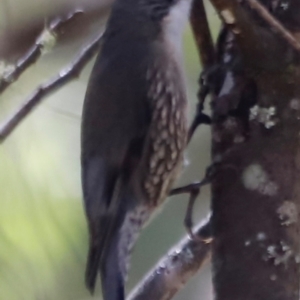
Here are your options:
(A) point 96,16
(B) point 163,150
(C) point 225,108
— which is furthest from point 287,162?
(A) point 96,16

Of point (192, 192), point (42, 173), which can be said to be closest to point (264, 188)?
point (192, 192)

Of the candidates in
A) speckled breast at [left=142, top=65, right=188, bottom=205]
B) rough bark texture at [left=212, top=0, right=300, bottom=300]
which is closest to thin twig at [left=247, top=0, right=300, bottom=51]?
rough bark texture at [left=212, top=0, right=300, bottom=300]

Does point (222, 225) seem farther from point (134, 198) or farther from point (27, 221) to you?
point (27, 221)

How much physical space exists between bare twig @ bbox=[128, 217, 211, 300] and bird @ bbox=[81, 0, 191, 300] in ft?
0.32

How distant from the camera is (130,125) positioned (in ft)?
3.13

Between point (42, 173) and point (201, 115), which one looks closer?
point (201, 115)

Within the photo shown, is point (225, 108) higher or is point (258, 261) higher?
point (225, 108)

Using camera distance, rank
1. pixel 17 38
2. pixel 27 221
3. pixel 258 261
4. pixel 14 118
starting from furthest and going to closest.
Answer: pixel 27 221
pixel 17 38
pixel 14 118
pixel 258 261

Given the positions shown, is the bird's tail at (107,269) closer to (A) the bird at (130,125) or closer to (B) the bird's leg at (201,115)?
(A) the bird at (130,125)

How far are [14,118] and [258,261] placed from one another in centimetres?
41

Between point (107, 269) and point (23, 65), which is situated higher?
point (23, 65)

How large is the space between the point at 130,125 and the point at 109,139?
0.13 feet

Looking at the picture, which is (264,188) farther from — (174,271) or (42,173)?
(42,173)

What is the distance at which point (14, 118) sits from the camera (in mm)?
930
